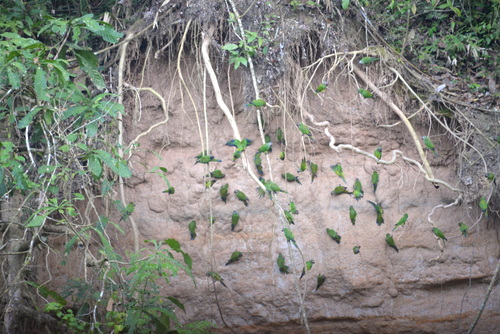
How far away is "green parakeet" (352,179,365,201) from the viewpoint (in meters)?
4.68

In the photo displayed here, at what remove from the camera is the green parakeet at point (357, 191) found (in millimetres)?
4678

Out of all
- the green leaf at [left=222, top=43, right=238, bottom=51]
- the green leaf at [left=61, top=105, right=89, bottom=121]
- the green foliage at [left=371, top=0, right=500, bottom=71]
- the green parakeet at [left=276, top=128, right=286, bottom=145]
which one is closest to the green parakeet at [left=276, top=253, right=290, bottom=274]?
the green parakeet at [left=276, top=128, right=286, bottom=145]

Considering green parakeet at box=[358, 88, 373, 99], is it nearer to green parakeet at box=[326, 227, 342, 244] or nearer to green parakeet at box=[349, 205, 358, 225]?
green parakeet at box=[349, 205, 358, 225]

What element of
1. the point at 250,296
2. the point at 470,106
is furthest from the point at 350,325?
the point at 470,106

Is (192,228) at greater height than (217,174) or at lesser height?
lesser

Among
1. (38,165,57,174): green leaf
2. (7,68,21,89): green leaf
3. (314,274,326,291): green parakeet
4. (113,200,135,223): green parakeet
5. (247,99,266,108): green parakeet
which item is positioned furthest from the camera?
(314,274,326,291): green parakeet

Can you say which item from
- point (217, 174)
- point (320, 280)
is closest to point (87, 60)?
point (217, 174)

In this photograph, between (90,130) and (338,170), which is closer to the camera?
(90,130)

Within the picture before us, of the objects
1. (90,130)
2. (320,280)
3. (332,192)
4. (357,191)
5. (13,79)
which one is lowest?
(320,280)

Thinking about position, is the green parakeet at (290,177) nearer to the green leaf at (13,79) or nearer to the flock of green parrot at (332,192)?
the flock of green parrot at (332,192)

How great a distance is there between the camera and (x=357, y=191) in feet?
15.3

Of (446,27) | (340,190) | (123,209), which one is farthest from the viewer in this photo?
(446,27)

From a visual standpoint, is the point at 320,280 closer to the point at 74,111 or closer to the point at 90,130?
the point at 90,130

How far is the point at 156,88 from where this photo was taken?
16.4 feet
